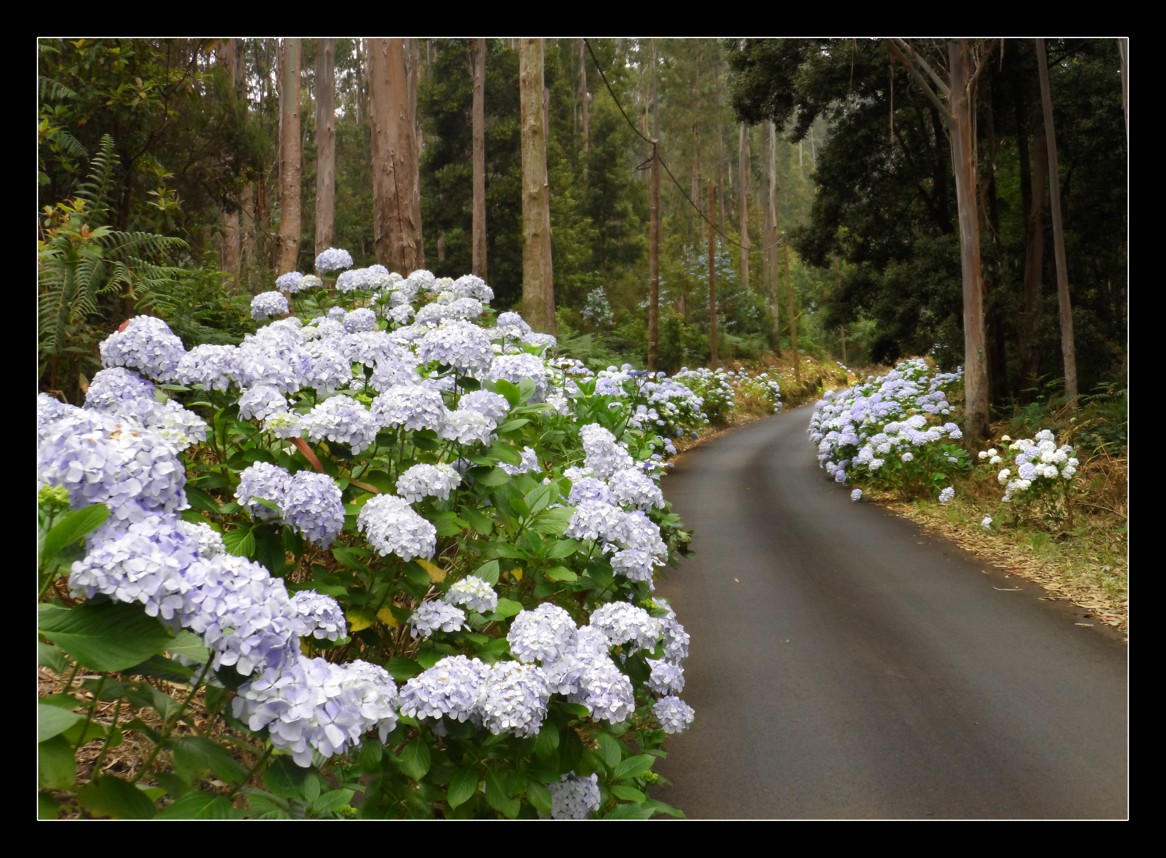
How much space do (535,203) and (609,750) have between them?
1014 centimetres

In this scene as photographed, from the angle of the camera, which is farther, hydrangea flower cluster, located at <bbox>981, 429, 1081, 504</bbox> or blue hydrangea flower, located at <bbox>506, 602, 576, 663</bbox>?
hydrangea flower cluster, located at <bbox>981, 429, 1081, 504</bbox>

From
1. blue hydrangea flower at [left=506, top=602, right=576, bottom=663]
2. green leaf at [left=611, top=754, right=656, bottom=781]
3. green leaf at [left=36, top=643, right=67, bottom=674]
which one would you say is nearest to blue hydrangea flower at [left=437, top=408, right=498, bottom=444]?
blue hydrangea flower at [left=506, top=602, right=576, bottom=663]

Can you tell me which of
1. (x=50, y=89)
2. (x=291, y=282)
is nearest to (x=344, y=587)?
(x=291, y=282)

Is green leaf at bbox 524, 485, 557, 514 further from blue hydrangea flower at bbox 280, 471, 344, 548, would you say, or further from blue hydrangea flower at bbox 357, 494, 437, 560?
blue hydrangea flower at bbox 280, 471, 344, 548

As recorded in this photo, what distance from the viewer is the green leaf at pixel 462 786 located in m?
2.19

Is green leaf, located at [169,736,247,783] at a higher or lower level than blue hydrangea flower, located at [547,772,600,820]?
higher

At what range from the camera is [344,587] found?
253cm

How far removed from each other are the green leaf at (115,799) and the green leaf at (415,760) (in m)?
0.71

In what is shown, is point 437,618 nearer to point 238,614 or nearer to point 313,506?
point 313,506

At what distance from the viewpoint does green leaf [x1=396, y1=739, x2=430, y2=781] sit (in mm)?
2209

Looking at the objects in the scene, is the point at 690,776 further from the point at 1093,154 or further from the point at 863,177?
the point at 863,177

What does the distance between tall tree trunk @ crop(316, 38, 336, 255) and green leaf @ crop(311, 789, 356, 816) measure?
14159mm

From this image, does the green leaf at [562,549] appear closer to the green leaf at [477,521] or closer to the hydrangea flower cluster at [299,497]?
the green leaf at [477,521]

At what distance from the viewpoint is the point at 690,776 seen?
3861 millimetres
